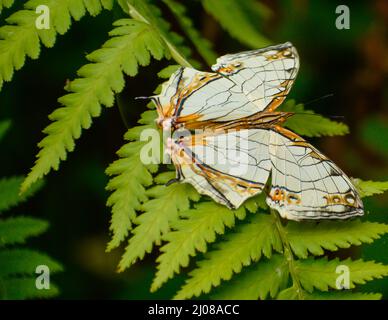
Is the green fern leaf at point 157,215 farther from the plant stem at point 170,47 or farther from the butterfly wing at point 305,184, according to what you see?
the plant stem at point 170,47

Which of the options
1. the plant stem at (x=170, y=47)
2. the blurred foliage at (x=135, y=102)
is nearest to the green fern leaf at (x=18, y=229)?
the blurred foliage at (x=135, y=102)

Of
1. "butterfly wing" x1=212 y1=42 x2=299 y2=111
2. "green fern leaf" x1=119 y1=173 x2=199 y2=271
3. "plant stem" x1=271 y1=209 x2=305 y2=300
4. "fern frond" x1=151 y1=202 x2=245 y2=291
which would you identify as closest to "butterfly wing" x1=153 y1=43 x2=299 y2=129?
"butterfly wing" x1=212 y1=42 x2=299 y2=111

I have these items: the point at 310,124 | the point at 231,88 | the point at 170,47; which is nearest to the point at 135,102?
the point at 170,47

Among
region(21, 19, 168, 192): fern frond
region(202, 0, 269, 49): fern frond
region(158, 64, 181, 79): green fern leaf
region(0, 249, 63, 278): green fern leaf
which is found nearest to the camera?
region(21, 19, 168, 192): fern frond

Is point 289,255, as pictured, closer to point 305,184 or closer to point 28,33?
point 305,184

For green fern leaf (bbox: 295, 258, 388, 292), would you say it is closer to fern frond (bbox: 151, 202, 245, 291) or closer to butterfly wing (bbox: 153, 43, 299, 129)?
fern frond (bbox: 151, 202, 245, 291)

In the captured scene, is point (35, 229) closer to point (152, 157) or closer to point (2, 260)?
point (2, 260)
